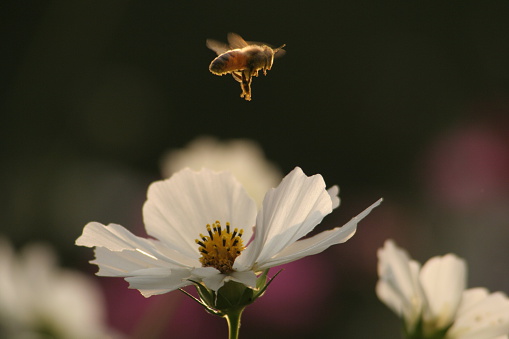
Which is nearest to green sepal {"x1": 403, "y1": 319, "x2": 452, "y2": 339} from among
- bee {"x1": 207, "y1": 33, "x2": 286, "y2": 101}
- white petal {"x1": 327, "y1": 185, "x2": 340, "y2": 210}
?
white petal {"x1": 327, "y1": 185, "x2": 340, "y2": 210}

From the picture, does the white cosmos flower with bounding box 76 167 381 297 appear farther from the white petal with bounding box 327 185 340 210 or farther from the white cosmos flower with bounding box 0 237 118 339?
the white cosmos flower with bounding box 0 237 118 339

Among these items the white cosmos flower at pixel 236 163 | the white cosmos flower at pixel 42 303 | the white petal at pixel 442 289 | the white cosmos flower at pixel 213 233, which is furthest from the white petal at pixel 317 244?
the white cosmos flower at pixel 236 163

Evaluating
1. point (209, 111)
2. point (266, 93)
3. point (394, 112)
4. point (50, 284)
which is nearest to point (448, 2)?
point (394, 112)

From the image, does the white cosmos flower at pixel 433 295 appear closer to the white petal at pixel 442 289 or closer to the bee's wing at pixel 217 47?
the white petal at pixel 442 289

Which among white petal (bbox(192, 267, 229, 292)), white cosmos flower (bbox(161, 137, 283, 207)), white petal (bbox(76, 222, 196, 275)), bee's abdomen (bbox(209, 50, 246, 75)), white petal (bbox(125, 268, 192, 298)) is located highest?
white cosmos flower (bbox(161, 137, 283, 207))

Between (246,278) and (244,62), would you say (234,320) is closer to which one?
(246,278)

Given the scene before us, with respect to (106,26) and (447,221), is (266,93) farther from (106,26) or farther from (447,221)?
(447,221)
